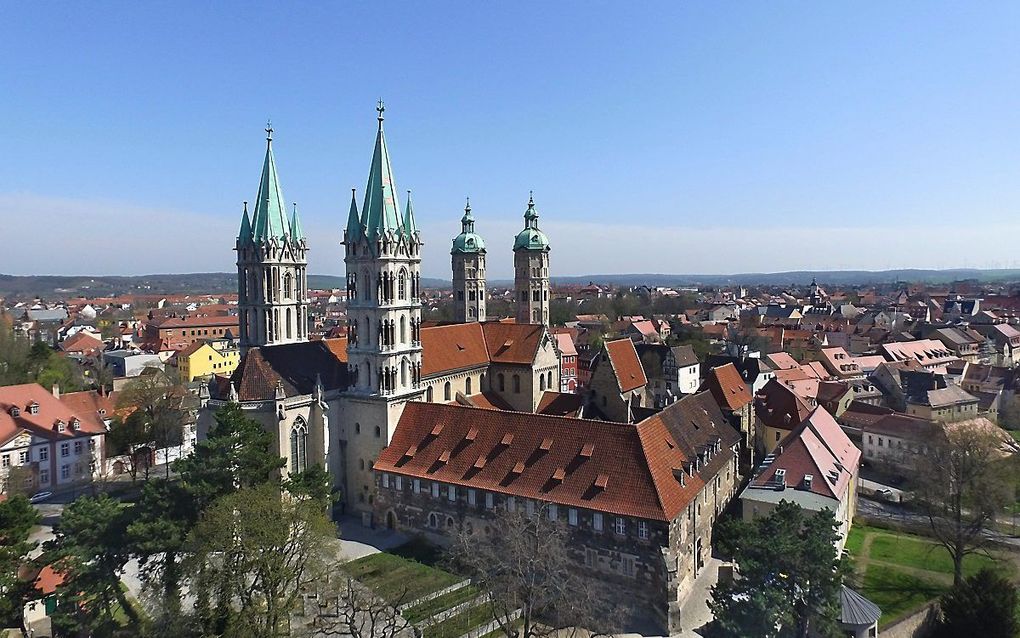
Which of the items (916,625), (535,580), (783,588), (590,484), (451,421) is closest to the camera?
(783,588)

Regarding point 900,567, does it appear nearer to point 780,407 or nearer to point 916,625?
point 916,625

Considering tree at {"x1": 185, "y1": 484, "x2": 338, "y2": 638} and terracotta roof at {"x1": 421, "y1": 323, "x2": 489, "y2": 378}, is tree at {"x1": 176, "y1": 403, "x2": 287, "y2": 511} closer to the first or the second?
tree at {"x1": 185, "y1": 484, "x2": 338, "y2": 638}

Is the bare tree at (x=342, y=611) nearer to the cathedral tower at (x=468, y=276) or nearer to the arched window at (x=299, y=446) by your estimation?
the arched window at (x=299, y=446)

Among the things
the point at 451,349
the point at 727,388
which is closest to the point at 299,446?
the point at 451,349

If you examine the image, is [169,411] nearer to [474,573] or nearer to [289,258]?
[289,258]

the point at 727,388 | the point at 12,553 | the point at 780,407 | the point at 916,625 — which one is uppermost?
the point at 727,388

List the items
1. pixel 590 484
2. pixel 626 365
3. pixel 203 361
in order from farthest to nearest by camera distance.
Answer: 1. pixel 203 361
2. pixel 626 365
3. pixel 590 484
